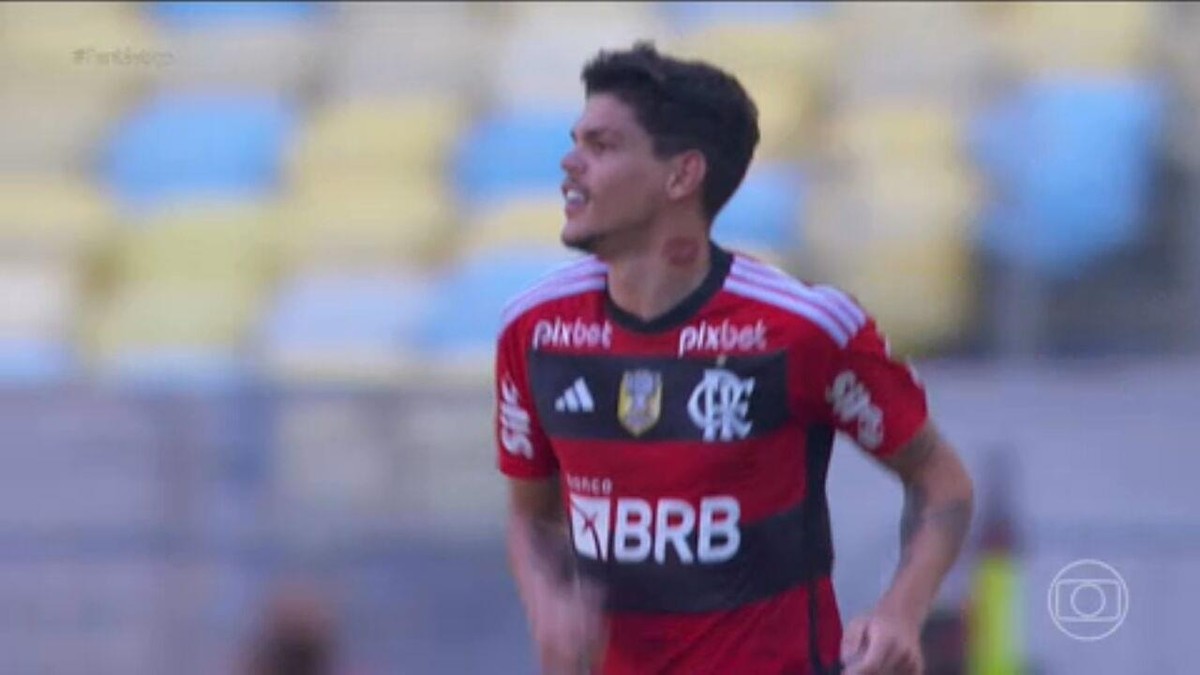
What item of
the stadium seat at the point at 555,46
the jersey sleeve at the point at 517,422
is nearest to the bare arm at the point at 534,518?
the jersey sleeve at the point at 517,422

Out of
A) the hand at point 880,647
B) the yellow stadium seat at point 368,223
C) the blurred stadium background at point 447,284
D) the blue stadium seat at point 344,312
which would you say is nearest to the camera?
the hand at point 880,647

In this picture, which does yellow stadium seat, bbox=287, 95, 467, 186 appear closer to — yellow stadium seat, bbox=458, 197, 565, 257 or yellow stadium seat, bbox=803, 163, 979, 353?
yellow stadium seat, bbox=458, 197, 565, 257

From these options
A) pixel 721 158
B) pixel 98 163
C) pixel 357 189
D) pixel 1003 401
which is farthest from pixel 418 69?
pixel 721 158

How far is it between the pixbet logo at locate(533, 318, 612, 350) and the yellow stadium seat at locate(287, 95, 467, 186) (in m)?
1.83

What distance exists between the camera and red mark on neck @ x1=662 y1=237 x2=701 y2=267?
234 cm

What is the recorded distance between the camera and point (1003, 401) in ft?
12.3

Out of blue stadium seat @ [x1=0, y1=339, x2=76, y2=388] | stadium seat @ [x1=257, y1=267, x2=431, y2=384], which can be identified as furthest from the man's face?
blue stadium seat @ [x1=0, y1=339, x2=76, y2=388]

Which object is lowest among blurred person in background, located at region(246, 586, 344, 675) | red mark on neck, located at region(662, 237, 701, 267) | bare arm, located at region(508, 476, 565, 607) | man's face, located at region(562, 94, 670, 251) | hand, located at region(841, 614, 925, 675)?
blurred person in background, located at region(246, 586, 344, 675)

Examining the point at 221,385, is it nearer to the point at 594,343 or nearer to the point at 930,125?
the point at 930,125

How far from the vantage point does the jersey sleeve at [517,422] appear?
242cm

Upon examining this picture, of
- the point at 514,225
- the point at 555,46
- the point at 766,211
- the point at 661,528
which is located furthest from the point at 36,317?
the point at 661,528

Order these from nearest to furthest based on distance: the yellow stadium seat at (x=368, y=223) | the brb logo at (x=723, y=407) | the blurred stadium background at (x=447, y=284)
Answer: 1. the brb logo at (x=723, y=407)
2. the blurred stadium background at (x=447, y=284)
3. the yellow stadium seat at (x=368, y=223)

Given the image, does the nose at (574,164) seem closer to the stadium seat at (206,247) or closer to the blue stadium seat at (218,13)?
the stadium seat at (206,247)

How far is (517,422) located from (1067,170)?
174cm
